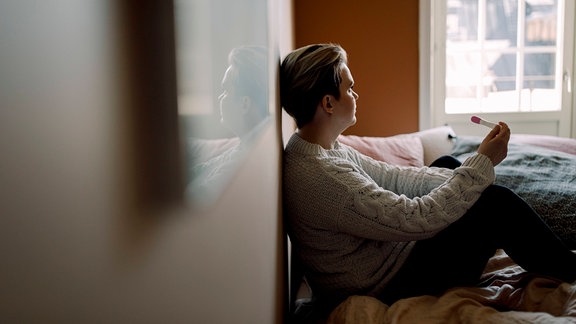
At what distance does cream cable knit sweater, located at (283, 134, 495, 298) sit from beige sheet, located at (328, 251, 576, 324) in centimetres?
10

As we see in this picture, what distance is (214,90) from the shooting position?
552 millimetres

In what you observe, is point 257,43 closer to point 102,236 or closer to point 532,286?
point 102,236

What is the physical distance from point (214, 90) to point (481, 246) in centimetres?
118

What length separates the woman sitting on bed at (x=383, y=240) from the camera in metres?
1.47

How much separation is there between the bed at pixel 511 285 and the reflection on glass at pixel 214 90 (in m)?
0.76

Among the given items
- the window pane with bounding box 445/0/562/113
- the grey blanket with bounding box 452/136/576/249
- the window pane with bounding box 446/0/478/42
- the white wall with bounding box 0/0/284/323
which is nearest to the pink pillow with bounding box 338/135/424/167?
the grey blanket with bounding box 452/136/576/249

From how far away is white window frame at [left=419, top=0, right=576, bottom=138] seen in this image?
3.46 m

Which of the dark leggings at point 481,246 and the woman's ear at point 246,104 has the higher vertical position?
the woman's ear at point 246,104

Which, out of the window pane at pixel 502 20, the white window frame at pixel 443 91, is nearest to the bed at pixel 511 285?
the white window frame at pixel 443 91

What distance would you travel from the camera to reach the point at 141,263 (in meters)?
0.37

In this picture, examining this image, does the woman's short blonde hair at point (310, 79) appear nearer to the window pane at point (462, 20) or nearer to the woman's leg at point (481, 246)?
the woman's leg at point (481, 246)

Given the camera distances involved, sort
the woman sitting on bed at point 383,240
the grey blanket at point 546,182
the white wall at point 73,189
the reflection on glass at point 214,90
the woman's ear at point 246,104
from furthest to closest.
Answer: the grey blanket at point 546,182 < the woman sitting on bed at point 383,240 < the woman's ear at point 246,104 < the reflection on glass at point 214,90 < the white wall at point 73,189

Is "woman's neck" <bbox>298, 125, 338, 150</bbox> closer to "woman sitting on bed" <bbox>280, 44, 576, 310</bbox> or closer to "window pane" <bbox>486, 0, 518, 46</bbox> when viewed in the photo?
"woman sitting on bed" <bbox>280, 44, 576, 310</bbox>

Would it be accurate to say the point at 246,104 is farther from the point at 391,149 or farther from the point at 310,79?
the point at 391,149
